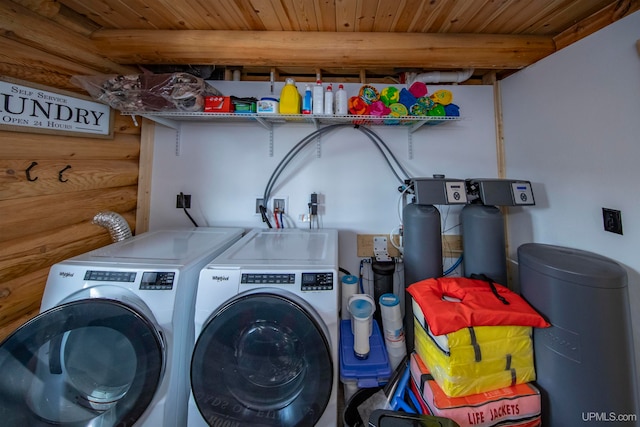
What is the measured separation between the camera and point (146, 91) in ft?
4.50

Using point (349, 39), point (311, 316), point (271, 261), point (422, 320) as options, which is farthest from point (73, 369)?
point (349, 39)

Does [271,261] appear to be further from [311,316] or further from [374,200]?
[374,200]

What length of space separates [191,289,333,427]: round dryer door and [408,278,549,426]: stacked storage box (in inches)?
22.2

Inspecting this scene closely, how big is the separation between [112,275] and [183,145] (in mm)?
1193

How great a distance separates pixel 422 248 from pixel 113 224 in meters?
2.04

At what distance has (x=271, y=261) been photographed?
1.08m

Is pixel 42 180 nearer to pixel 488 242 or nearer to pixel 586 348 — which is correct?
pixel 488 242

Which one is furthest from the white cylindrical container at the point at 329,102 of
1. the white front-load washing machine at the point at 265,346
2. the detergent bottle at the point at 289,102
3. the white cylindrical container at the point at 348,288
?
the white cylindrical container at the point at 348,288

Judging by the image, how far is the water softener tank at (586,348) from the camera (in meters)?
0.95

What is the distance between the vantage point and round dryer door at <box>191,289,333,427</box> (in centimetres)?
90

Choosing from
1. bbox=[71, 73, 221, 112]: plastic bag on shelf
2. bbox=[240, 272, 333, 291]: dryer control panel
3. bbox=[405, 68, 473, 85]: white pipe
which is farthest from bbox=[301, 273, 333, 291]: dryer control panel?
bbox=[405, 68, 473, 85]: white pipe

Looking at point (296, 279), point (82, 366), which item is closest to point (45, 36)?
point (82, 366)

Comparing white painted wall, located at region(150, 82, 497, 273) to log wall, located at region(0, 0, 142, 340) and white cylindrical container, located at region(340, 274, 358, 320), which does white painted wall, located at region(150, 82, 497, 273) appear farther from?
log wall, located at region(0, 0, 142, 340)

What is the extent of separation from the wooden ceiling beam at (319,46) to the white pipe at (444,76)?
21 centimetres
